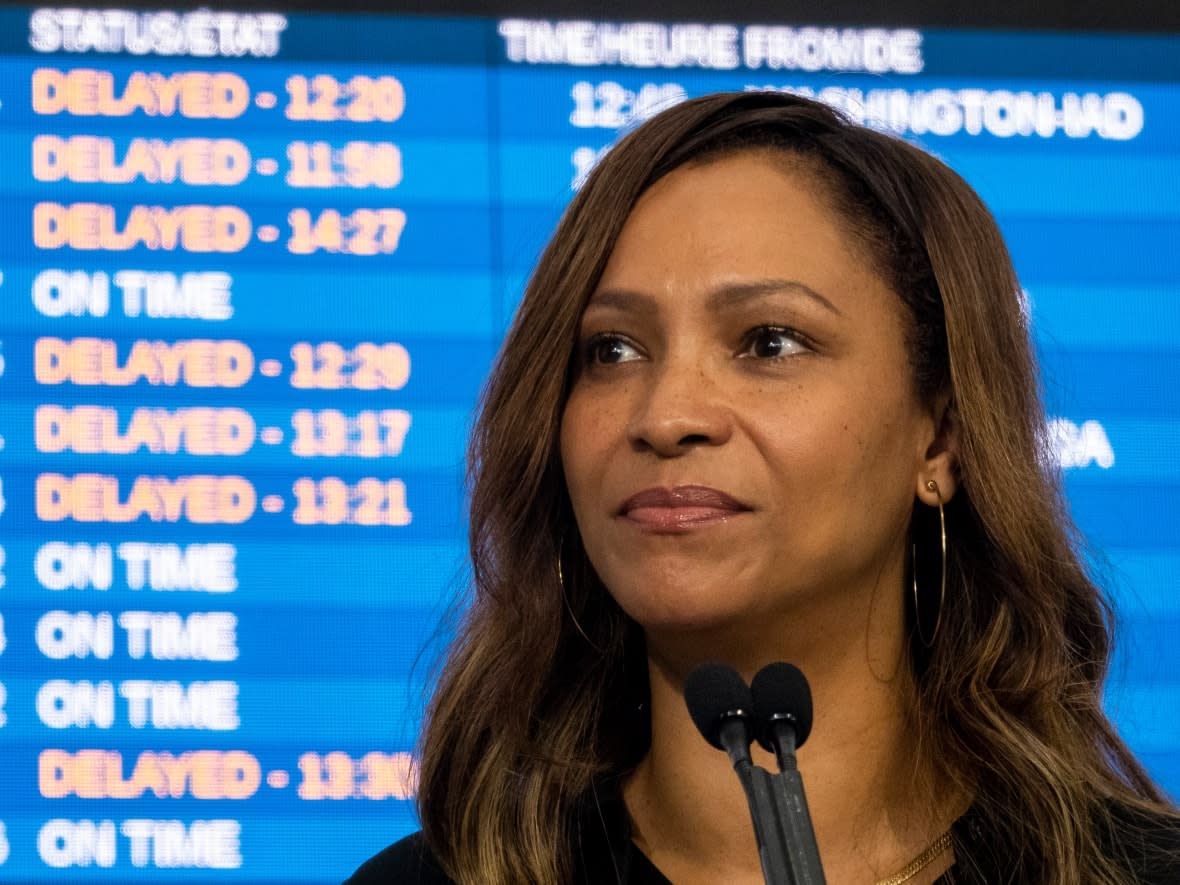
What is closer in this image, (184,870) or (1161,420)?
(184,870)

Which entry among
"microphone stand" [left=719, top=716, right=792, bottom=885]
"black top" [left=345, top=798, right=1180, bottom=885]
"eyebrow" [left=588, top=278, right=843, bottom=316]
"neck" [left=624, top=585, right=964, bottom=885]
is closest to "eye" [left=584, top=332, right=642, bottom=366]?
"eyebrow" [left=588, top=278, right=843, bottom=316]

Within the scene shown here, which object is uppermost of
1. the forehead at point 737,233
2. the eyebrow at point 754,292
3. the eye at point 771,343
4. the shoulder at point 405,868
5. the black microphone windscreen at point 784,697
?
the forehead at point 737,233

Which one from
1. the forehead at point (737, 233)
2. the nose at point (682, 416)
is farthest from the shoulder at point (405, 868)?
the forehead at point (737, 233)

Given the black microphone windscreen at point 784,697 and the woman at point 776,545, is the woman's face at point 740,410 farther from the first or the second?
the black microphone windscreen at point 784,697

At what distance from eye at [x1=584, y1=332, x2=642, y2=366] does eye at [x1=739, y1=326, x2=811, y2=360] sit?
115mm

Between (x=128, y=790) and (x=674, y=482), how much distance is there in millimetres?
1549

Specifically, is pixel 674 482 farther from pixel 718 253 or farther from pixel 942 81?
pixel 942 81

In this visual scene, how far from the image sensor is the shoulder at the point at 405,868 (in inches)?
71.0

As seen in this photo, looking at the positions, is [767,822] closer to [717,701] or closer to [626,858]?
[717,701]

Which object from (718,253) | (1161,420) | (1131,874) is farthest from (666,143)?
(1161,420)

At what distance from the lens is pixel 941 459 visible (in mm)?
1745

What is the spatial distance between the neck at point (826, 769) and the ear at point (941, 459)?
0.14 metres

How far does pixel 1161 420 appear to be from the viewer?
9.91ft

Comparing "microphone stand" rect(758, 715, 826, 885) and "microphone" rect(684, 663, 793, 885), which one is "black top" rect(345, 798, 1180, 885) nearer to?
"microphone" rect(684, 663, 793, 885)
